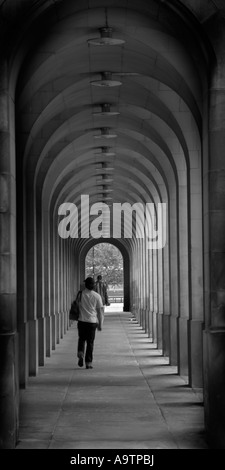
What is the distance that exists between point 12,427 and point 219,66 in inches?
180

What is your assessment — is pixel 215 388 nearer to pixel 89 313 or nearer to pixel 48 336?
pixel 89 313

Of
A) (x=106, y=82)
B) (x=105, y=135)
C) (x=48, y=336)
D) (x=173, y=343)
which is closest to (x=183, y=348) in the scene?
(x=173, y=343)

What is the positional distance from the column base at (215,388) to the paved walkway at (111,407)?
0.20 m

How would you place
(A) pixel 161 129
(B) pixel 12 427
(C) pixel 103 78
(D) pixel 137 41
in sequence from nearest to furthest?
1. (B) pixel 12 427
2. (D) pixel 137 41
3. (C) pixel 103 78
4. (A) pixel 161 129

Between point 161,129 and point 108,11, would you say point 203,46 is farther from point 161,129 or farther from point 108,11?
point 161,129

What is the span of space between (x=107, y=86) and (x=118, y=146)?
6645 mm

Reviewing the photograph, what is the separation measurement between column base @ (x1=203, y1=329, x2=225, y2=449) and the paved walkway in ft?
0.67

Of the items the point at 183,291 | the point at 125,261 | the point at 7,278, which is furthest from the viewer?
the point at 125,261

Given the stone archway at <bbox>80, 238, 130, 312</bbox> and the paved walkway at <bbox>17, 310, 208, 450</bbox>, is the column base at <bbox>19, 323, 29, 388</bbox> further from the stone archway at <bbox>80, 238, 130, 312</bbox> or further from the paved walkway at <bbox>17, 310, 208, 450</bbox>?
the stone archway at <bbox>80, 238, 130, 312</bbox>

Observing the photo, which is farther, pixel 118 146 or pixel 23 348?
pixel 118 146

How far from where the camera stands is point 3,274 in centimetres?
1023

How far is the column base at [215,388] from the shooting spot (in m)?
9.78

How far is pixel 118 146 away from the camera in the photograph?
23.3 m

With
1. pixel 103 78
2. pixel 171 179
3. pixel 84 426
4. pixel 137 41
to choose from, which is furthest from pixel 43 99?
pixel 84 426
